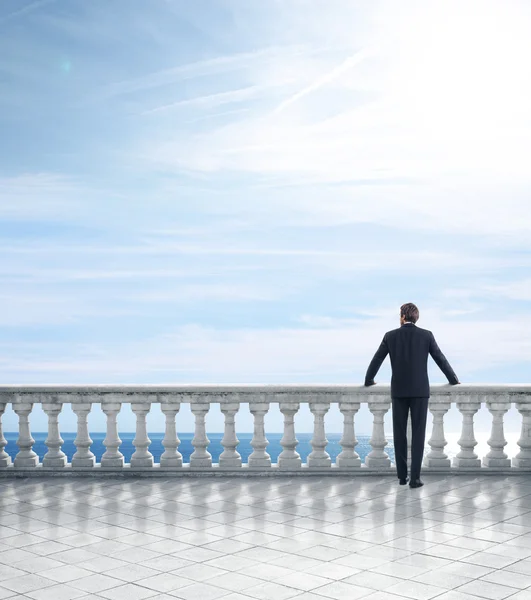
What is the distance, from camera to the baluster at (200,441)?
10.5 metres

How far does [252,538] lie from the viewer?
296 inches

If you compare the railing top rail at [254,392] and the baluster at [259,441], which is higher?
the railing top rail at [254,392]

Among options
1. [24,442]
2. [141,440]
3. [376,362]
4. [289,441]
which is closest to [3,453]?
[24,442]

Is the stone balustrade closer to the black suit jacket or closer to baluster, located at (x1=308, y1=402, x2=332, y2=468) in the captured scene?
baluster, located at (x1=308, y1=402, x2=332, y2=468)

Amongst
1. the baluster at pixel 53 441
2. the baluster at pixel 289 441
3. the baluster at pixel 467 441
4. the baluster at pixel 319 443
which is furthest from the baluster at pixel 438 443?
the baluster at pixel 53 441

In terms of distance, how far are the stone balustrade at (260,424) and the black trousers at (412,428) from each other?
2.05 ft

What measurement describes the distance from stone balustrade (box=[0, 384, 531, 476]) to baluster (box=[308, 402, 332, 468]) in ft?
0.04

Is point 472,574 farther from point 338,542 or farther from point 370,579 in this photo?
point 338,542

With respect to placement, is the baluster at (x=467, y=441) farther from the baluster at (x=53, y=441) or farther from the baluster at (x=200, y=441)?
the baluster at (x=53, y=441)

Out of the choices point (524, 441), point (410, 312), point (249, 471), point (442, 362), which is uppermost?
point (410, 312)

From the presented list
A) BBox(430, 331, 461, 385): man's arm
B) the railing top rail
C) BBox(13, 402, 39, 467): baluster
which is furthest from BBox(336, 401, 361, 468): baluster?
BBox(13, 402, 39, 467): baluster

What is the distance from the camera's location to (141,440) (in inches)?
418

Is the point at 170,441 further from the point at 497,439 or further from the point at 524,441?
the point at 524,441

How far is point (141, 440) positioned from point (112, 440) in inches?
16.2
